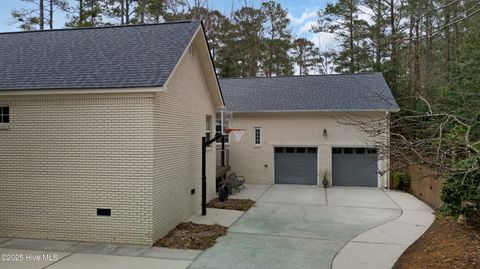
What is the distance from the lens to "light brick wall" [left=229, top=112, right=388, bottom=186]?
715 inches

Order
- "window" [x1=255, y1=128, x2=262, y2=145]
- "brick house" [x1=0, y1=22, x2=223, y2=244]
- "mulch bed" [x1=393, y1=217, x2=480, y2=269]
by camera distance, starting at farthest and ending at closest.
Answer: "window" [x1=255, y1=128, x2=262, y2=145], "brick house" [x1=0, y1=22, x2=223, y2=244], "mulch bed" [x1=393, y1=217, x2=480, y2=269]

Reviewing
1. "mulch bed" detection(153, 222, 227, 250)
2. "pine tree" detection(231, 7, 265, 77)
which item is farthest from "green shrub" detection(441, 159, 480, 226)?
"pine tree" detection(231, 7, 265, 77)

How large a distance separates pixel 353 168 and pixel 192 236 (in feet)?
38.5

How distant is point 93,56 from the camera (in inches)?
384

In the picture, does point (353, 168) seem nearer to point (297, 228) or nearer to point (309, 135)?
point (309, 135)

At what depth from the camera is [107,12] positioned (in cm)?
2639

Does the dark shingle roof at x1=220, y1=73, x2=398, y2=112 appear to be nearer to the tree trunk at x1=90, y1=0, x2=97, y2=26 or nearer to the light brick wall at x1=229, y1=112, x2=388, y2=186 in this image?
the light brick wall at x1=229, y1=112, x2=388, y2=186

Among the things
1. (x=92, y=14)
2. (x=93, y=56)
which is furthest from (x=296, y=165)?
(x=92, y=14)

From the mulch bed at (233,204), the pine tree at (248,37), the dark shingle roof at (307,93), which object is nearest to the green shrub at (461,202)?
the mulch bed at (233,204)

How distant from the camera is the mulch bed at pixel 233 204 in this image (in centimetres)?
1234

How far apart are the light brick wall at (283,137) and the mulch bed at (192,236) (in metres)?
9.38

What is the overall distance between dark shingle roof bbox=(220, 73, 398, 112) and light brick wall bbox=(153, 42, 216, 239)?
684 centimetres

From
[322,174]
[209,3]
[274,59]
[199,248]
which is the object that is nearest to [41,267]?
[199,248]

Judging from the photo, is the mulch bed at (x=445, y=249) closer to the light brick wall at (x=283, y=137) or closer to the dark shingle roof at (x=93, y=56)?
the dark shingle roof at (x=93, y=56)
